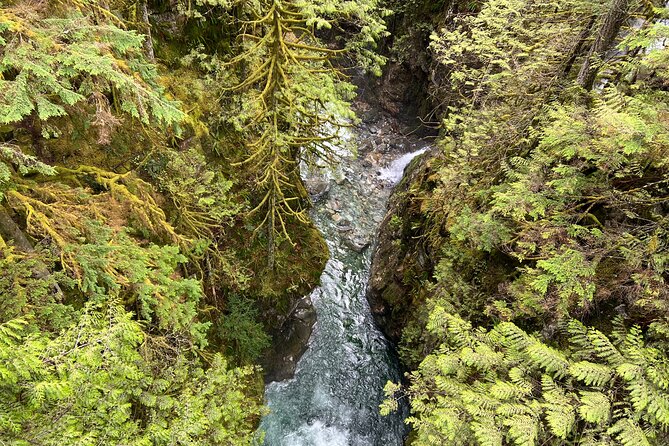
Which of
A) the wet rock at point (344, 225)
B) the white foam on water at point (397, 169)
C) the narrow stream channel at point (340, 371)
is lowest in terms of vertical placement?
the narrow stream channel at point (340, 371)

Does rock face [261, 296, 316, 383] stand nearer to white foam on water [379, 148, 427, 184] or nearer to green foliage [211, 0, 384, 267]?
green foliage [211, 0, 384, 267]

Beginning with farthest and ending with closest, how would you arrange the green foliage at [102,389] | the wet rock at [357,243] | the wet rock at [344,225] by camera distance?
1. the wet rock at [344,225]
2. the wet rock at [357,243]
3. the green foliage at [102,389]

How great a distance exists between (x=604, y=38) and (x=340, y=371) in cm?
1047

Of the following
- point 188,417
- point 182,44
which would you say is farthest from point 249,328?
point 182,44

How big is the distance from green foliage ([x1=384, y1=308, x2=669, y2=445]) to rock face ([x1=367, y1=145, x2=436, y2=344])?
493 centimetres

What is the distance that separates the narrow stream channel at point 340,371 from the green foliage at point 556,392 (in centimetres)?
468

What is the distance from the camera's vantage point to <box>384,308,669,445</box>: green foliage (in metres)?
4.05

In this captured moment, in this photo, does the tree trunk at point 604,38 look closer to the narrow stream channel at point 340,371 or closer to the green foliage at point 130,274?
the narrow stream channel at point 340,371

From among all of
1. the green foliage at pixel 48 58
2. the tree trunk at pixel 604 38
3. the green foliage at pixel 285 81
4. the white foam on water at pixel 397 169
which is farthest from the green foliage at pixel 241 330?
the white foam on water at pixel 397 169

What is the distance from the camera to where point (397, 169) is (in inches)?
780

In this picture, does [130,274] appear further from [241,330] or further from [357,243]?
[357,243]

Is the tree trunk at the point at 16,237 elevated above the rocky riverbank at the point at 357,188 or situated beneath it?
elevated above

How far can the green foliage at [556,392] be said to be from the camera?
405 cm

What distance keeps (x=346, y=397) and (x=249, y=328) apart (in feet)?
13.5
